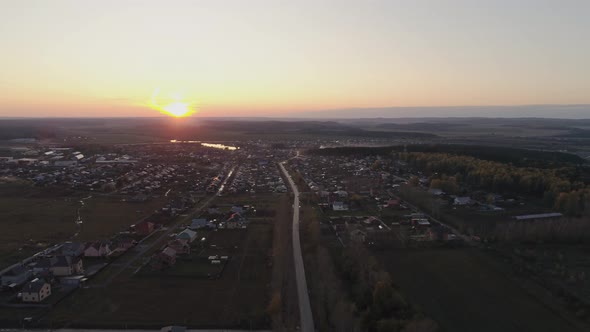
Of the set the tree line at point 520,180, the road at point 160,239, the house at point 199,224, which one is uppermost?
the tree line at point 520,180

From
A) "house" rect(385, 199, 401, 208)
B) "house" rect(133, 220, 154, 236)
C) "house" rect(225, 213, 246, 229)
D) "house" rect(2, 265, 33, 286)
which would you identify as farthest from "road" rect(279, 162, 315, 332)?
"house" rect(2, 265, 33, 286)

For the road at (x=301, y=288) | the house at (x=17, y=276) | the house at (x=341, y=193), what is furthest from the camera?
the house at (x=341, y=193)

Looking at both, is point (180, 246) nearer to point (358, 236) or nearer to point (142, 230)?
point (142, 230)

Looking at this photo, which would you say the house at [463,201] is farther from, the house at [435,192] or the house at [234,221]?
the house at [234,221]

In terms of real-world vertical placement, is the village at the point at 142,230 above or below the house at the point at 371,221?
above

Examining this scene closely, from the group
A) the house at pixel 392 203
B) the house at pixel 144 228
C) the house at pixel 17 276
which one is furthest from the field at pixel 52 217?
the house at pixel 392 203

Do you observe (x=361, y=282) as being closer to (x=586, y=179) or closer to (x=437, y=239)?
(x=437, y=239)

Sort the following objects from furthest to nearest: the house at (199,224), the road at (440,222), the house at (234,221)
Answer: the house at (234,221), the house at (199,224), the road at (440,222)

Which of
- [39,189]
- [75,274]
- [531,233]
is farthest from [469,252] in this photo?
[39,189]
